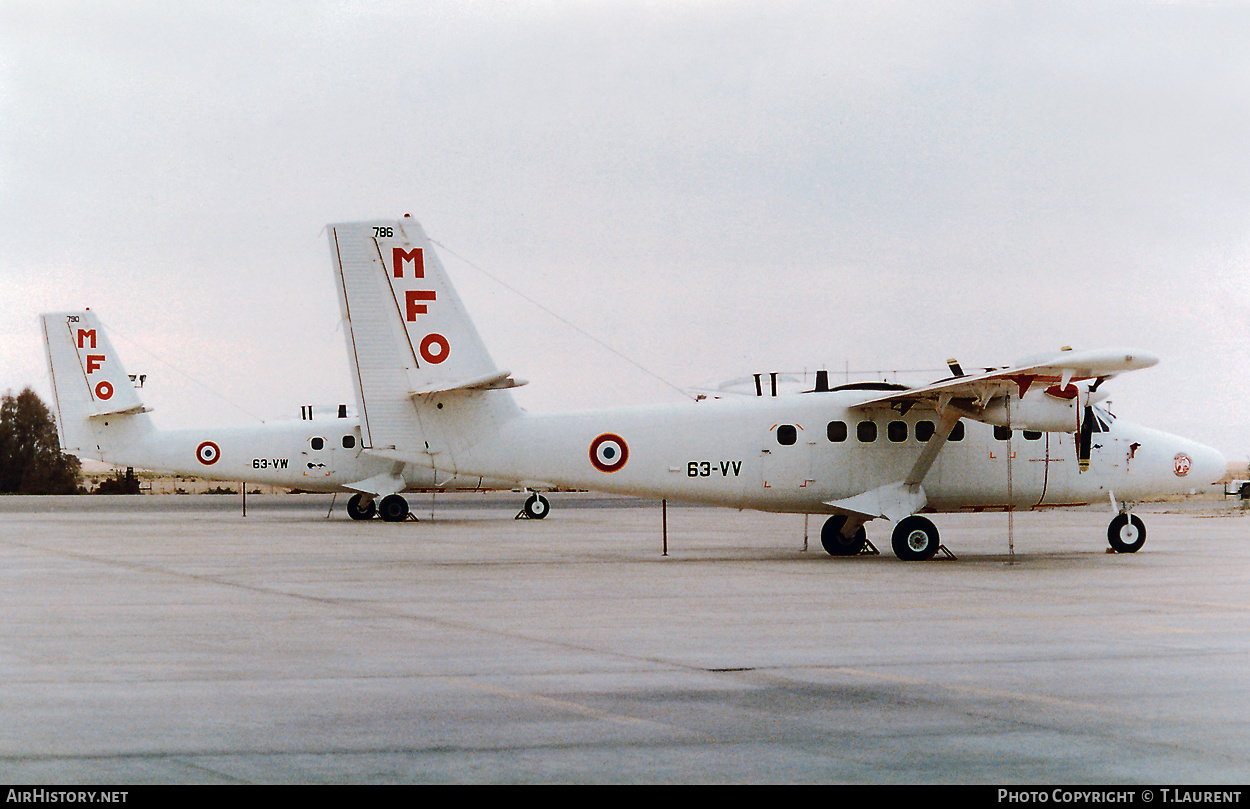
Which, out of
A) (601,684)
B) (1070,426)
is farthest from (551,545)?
(601,684)

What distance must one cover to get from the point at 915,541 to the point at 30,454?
75.5 meters

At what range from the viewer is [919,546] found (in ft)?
76.9

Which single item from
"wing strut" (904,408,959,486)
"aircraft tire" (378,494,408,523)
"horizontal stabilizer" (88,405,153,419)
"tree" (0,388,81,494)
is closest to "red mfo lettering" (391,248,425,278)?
"wing strut" (904,408,959,486)

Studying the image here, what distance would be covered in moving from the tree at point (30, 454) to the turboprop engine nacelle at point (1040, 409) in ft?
243

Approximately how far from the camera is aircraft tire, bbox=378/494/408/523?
1672 inches

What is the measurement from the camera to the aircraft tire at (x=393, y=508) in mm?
42469

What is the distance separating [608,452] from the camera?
23281mm

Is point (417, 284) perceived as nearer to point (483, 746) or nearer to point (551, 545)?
point (551, 545)

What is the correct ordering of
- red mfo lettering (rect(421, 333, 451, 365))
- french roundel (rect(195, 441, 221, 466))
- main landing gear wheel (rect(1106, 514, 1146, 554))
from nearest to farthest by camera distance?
red mfo lettering (rect(421, 333, 451, 365))
main landing gear wheel (rect(1106, 514, 1146, 554))
french roundel (rect(195, 441, 221, 466))

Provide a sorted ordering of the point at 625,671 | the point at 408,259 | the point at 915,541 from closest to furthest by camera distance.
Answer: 1. the point at 625,671
2. the point at 915,541
3. the point at 408,259

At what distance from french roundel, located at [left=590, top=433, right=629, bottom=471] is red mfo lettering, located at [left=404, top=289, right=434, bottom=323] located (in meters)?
4.21

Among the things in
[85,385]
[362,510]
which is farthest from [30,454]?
[362,510]

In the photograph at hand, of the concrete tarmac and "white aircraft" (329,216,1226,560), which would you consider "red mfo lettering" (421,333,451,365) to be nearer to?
"white aircraft" (329,216,1226,560)

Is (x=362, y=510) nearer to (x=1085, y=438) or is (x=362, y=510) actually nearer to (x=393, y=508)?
(x=393, y=508)
